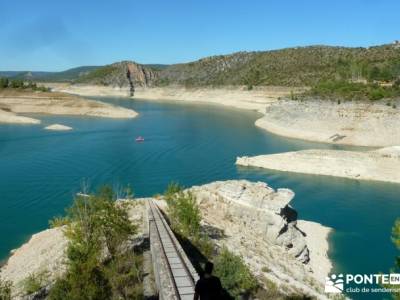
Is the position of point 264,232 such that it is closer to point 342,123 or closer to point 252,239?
point 252,239

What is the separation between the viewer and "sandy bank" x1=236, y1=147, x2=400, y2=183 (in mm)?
50188

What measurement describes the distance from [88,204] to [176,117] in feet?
301

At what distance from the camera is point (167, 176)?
165 feet

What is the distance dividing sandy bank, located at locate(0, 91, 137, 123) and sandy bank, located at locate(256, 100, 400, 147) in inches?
1808

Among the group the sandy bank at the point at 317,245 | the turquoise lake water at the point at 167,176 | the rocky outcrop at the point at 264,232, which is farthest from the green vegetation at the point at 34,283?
the sandy bank at the point at 317,245

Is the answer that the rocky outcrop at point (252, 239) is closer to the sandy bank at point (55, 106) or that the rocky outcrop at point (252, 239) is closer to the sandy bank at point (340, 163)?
the sandy bank at point (340, 163)

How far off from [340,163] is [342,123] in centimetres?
2650

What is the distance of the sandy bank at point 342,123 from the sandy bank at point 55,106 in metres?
45.9

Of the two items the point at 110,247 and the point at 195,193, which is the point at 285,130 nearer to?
the point at 195,193

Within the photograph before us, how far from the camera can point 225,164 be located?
57.2m

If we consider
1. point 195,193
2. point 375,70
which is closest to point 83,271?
point 195,193

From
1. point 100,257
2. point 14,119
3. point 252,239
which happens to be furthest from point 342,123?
point 14,119

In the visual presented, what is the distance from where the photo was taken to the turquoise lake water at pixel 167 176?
33406 mm

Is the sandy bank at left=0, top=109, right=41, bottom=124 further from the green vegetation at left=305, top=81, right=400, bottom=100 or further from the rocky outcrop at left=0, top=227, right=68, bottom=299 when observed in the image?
the rocky outcrop at left=0, top=227, right=68, bottom=299
